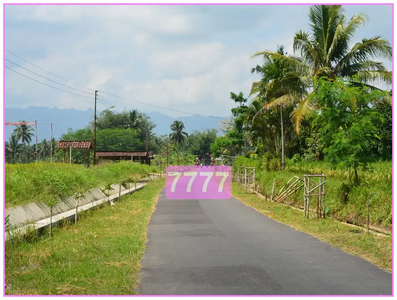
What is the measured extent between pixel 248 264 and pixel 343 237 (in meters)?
4.09

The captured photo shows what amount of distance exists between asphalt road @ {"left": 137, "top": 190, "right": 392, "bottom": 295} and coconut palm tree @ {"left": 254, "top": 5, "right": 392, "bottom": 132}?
487 inches

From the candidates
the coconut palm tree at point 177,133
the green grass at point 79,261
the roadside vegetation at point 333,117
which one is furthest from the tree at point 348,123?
the coconut palm tree at point 177,133

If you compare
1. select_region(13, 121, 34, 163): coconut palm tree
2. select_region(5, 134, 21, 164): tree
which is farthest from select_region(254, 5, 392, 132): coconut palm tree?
select_region(13, 121, 34, 163): coconut palm tree

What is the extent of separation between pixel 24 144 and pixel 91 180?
3772 inches

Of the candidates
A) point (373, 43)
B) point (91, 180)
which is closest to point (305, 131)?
point (373, 43)

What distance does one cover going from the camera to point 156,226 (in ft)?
45.7

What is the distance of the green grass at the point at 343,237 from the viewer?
9.45m

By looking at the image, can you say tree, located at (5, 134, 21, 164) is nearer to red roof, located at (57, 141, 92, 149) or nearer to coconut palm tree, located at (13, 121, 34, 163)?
coconut palm tree, located at (13, 121, 34, 163)

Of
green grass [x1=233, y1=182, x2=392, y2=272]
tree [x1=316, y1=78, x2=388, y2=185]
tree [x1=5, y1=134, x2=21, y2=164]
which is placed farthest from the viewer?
tree [x1=5, y1=134, x2=21, y2=164]

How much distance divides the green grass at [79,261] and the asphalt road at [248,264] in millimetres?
363

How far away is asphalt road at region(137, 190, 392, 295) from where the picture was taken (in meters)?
6.87

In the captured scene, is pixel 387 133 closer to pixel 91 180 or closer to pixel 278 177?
pixel 278 177

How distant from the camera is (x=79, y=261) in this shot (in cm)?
877
